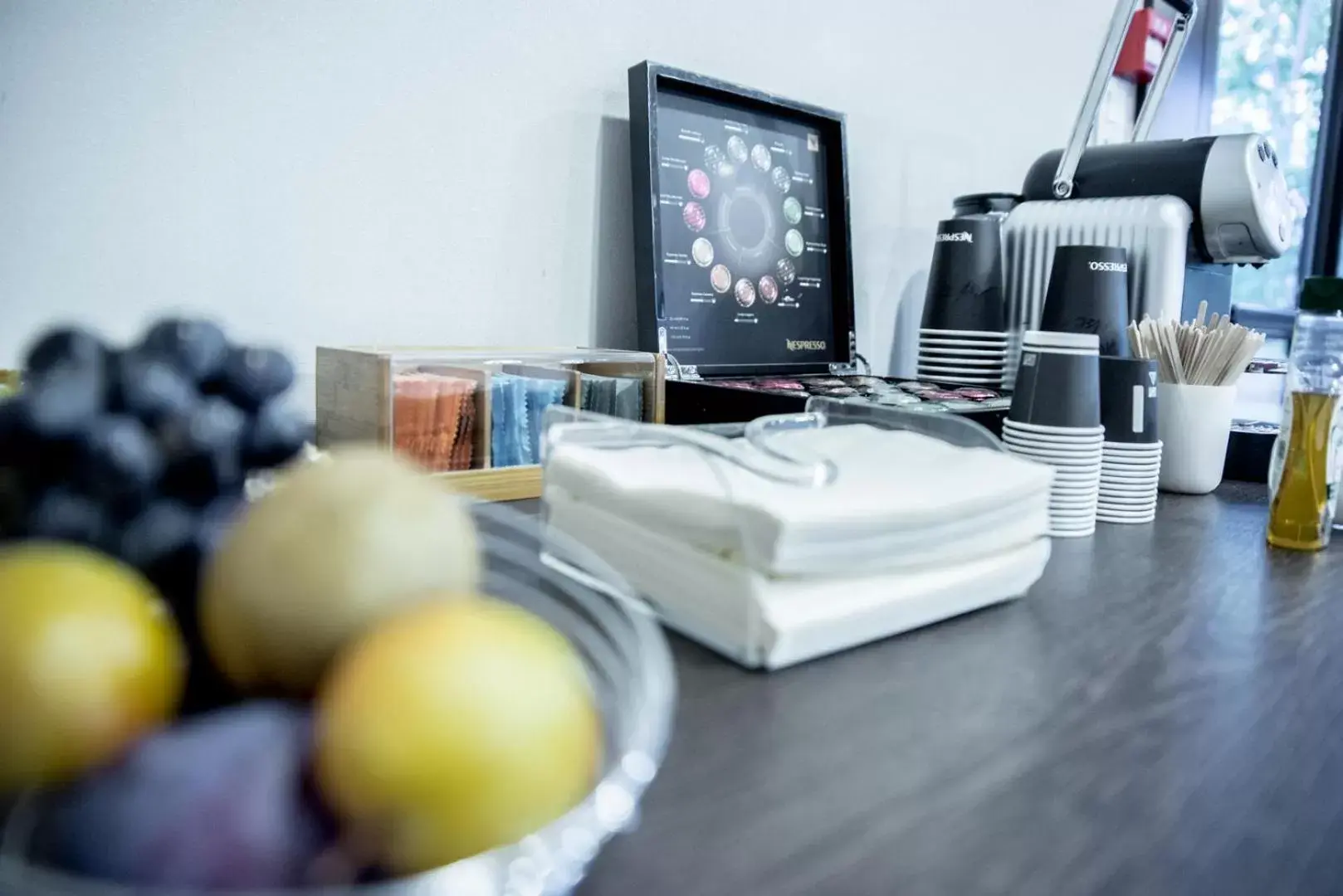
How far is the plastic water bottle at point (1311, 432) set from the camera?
2.49 feet

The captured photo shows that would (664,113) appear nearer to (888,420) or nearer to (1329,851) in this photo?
(888,420)

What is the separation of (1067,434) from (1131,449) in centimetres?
11

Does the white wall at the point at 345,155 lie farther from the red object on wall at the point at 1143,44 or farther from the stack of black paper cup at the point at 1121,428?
the red object on wall at the point at 1143,44

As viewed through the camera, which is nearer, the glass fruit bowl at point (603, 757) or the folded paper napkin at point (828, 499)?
the glass fruit bowl at point (603, 757)

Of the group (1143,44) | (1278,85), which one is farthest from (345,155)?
(1278,85)

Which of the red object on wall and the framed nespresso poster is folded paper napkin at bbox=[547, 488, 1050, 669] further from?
the red object on wall

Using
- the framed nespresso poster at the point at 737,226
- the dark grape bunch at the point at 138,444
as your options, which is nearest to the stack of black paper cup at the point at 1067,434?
the framed nespresso poster at the point at 737,226

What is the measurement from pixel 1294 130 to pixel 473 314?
262 cm

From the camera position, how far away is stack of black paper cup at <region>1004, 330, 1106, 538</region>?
785mm

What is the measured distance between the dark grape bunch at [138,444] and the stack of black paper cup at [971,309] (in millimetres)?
955

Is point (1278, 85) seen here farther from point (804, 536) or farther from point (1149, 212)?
point (804, 536)

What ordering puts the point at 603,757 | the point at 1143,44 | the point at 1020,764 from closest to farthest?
1. the point at 603,757
2. the point at 1020,764
3. the point at 1143,44

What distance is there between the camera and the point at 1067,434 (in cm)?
78

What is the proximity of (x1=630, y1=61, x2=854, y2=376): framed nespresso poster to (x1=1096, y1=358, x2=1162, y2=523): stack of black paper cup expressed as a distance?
1.26ft
